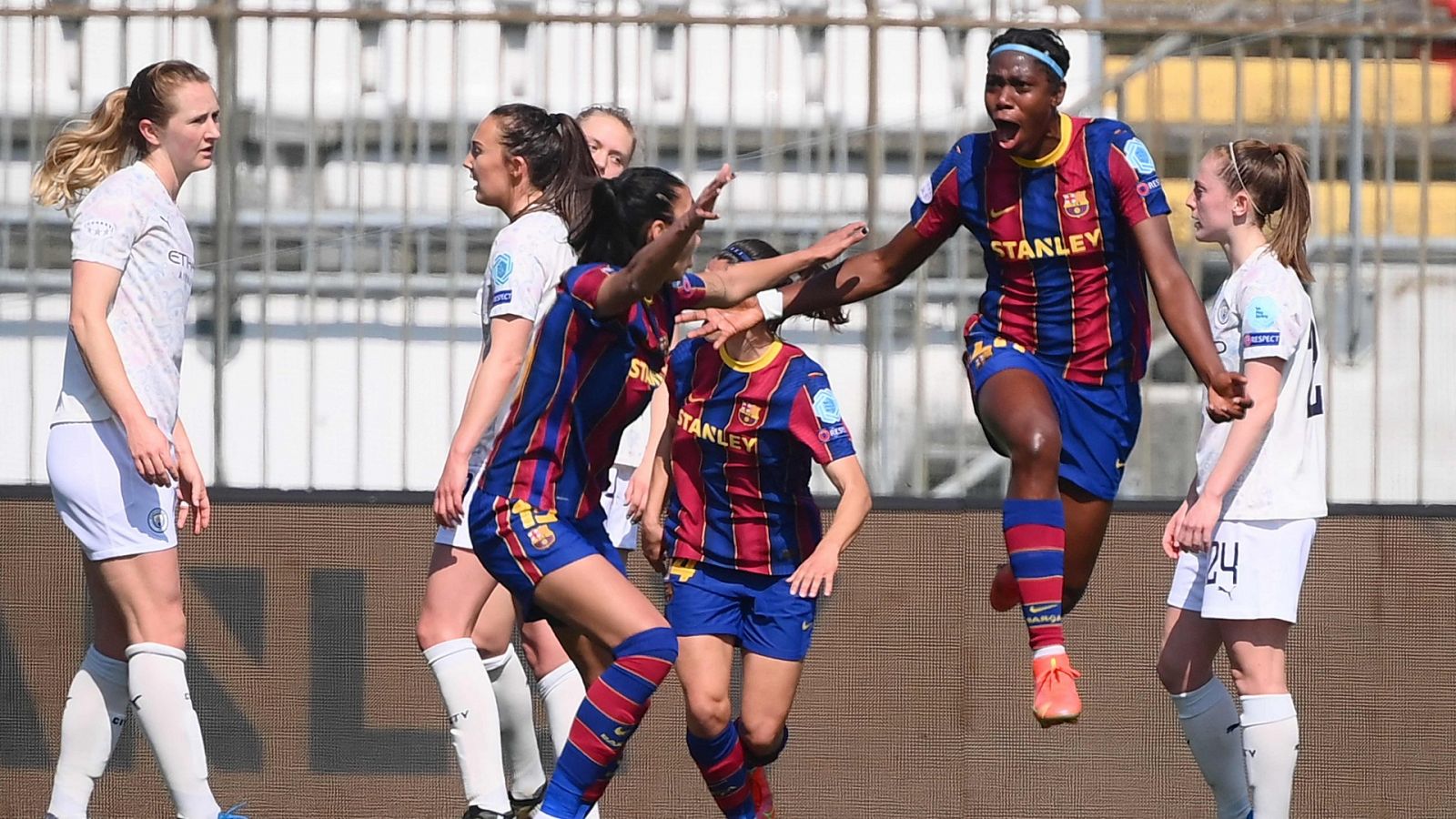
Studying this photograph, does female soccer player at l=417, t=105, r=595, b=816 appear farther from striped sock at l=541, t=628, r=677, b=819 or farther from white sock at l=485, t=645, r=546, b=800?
striped sock at l=541, t=628, r=677, b=819

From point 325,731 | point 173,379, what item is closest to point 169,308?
point 173,379

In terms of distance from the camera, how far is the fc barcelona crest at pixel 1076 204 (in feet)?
14.6

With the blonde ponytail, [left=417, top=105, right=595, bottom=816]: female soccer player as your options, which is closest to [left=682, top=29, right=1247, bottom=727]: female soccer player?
[left=417, top=105, right=595, bottom=816]: female soccer player

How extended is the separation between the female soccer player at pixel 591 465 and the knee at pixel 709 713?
642 mm

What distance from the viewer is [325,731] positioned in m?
6.04

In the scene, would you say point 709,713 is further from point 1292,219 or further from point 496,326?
point 1292,219

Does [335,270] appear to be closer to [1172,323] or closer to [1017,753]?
[1017,753]

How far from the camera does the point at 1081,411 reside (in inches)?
181

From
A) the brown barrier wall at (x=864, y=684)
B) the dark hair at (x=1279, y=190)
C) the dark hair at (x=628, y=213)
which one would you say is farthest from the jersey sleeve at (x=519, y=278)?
the dark hair at (x=1279, y=190)

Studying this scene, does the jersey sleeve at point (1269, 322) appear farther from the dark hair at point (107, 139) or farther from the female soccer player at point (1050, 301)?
the dark hair at point (107, 139)

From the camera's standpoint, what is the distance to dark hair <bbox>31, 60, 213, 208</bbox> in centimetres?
456

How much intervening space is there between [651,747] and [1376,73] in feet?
11.0

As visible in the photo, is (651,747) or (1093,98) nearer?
(651,747)

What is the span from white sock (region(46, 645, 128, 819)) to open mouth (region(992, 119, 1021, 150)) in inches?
94.9
